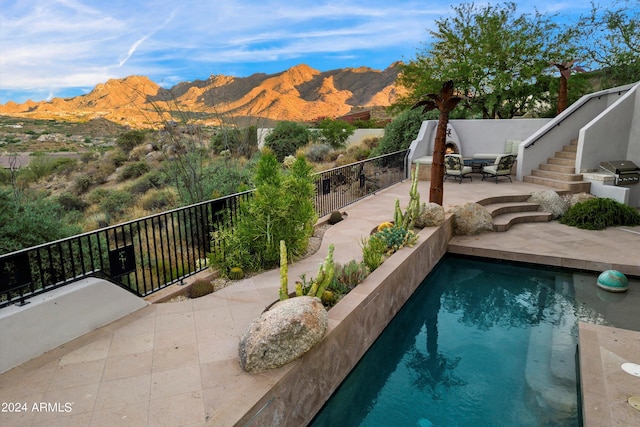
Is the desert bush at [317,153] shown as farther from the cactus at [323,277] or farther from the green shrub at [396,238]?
the cactus at [323,277]

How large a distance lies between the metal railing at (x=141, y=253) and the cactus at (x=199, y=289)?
0.36 m

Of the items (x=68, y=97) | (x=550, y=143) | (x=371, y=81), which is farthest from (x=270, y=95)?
(x=550, y=143)

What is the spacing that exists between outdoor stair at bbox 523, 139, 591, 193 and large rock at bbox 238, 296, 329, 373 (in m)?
10.3

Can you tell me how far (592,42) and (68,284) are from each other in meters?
20.2

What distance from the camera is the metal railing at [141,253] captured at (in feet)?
12.6

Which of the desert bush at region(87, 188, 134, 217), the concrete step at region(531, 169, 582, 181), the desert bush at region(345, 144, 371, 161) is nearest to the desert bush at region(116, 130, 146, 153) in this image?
the desert bush at region(87, 188, 134, 217)

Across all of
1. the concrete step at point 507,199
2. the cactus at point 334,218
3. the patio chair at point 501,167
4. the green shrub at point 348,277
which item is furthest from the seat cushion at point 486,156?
the green shrub at point 348,277

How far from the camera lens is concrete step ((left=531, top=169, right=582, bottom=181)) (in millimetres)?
11453

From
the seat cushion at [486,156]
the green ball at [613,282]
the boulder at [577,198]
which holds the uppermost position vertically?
the seat cushion at [486,156]

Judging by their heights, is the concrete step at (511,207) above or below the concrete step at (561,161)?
below

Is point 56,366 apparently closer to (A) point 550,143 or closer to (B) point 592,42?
(A) point 550,143

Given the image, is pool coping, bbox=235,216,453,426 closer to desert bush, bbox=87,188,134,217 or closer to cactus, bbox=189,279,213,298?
cactus, bbox=189,279,213,298

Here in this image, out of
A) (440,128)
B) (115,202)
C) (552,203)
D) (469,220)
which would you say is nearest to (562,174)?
(552,203)

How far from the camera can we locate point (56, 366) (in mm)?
3641
